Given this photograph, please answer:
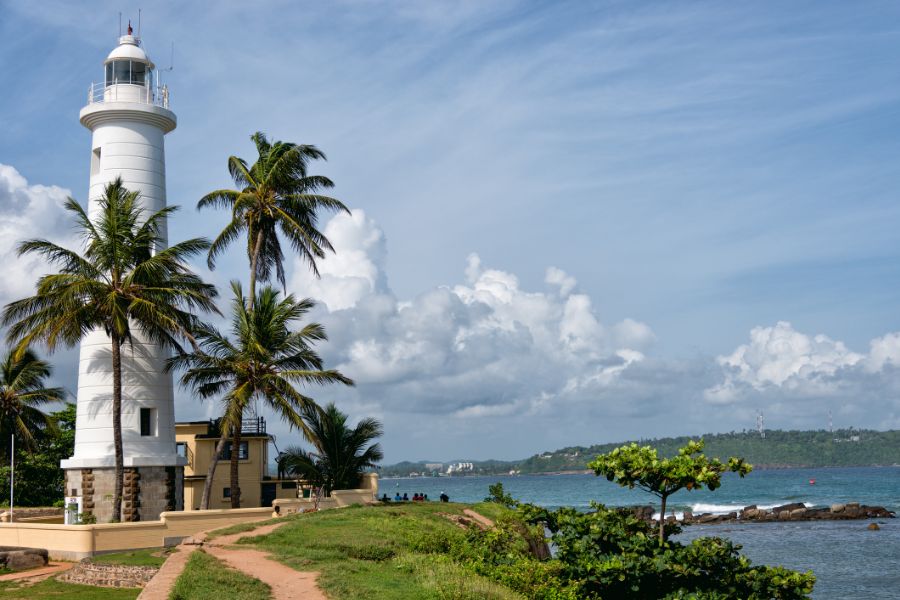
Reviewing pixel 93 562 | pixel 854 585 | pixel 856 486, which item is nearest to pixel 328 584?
pixel 93 562

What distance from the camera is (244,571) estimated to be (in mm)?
17500

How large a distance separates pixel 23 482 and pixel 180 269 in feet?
52.0

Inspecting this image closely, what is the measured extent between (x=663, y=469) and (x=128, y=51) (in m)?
25.5

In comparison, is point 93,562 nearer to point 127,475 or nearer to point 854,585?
point 127,475

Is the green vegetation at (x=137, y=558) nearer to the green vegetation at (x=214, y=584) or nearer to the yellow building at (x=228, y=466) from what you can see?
the green vegetation at (x=214, y=584)

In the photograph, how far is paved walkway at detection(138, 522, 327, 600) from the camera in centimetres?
1557

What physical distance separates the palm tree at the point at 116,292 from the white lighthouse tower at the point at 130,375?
0.83 metres

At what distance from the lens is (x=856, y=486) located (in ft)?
400

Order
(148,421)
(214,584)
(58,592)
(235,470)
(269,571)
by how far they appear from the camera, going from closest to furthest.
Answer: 1. (214,584)
2. (269,571)
3. (58,592)
4. (148,421)
5. (235,470)

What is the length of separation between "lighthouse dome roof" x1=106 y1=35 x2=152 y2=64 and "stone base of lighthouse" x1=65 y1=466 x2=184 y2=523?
1469 cm

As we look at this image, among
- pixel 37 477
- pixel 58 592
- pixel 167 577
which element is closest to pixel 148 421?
pixel 58 592

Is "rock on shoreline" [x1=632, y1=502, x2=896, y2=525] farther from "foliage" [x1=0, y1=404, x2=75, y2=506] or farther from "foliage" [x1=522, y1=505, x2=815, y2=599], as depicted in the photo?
"foliage" [x1=522, y1=505, x2=815, y2=599]

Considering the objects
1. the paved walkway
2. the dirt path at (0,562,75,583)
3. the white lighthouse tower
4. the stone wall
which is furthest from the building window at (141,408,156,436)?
the paved walkway

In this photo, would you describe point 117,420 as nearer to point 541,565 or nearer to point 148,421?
point 148,421
